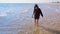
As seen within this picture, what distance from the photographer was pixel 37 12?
12.0 m

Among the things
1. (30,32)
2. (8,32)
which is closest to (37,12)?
(30,32)

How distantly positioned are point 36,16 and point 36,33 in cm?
173

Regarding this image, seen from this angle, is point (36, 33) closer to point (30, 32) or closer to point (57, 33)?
point (30, 32)

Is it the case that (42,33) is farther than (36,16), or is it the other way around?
(36,16)

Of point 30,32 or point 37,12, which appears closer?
point 30,32

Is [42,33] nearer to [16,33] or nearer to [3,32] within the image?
[16,33]

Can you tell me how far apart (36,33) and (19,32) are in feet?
3.85

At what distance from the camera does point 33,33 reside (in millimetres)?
10852

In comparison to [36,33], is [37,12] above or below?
above

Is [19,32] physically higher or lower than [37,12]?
lower

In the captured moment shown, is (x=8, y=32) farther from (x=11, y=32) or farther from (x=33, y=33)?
(x=33, y=33)

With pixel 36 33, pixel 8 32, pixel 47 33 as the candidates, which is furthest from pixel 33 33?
pixel 8 32

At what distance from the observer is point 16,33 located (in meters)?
11.0

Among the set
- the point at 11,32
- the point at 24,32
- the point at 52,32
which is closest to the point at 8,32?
the point at 11,32
